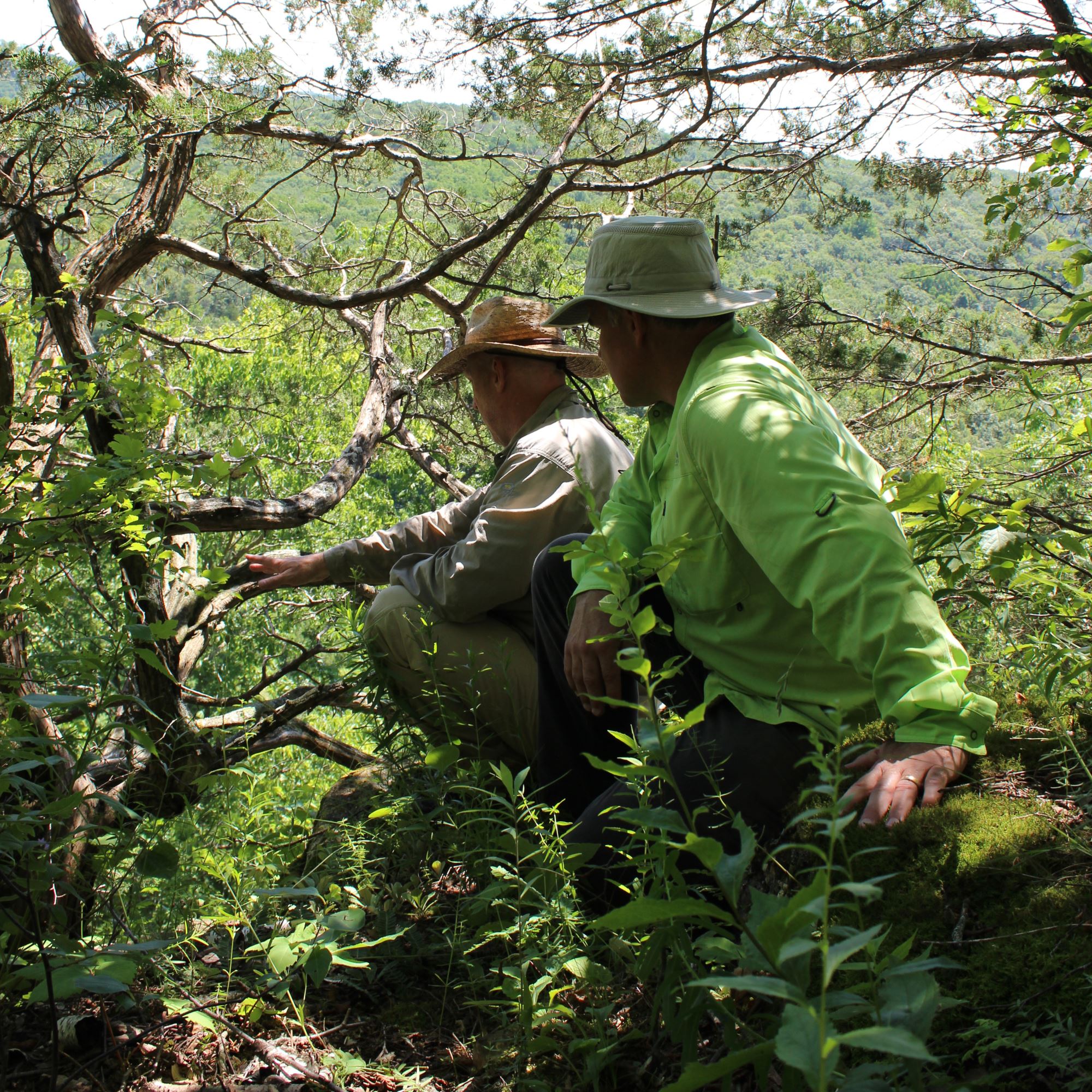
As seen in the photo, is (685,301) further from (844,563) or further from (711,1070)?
(711,1070)

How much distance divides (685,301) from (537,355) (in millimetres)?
1332

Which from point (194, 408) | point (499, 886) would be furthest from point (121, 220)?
point (499, 886)

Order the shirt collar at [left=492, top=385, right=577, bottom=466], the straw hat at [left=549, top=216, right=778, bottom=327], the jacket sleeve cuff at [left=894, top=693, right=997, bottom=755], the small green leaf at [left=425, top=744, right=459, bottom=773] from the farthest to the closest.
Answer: the shirt collar at [left=492, top=385, right=577, bottom=466] < the straw hat at [left=549, top=216, right=778, bottom=327] < the small green leaf at [left=425, top=744, right=459, bottom=773] < the jacket sleeve cuff at [left=894, top=693, right=997, bottom=755]

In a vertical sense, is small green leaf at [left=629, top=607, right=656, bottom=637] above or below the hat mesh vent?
below

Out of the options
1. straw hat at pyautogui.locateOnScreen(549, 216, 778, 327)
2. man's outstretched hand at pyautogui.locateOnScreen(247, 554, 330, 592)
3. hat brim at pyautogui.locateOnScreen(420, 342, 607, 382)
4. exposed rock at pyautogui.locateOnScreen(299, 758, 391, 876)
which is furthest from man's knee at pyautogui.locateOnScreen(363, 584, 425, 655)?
straw hat at pyautogui.locateOnScreen(549, 216, 778, 327)

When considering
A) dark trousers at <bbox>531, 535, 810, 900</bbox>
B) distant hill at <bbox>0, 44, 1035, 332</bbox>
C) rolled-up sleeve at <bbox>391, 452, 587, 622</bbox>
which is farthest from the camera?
distant hill at <bbox>0, 44, 1035, 332</bbox>

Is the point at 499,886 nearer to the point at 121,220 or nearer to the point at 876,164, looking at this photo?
the point at 121,220

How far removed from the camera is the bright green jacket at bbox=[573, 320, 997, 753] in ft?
4.25

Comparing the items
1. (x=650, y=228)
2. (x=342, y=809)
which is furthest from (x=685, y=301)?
(x=342, y=809)

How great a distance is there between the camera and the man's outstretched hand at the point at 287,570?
3.65 m

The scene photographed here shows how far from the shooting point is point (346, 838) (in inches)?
90.4

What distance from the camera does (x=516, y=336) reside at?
3520mm

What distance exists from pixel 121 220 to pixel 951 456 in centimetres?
469

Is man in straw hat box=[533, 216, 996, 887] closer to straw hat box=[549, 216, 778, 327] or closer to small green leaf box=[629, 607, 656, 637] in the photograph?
straw hat box=[549, 216, 778, 327]
